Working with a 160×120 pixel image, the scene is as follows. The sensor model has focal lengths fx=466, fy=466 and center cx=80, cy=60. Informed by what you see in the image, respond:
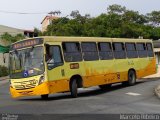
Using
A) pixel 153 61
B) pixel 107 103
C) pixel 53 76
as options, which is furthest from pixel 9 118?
pixel 153 61

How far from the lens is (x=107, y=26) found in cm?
8712

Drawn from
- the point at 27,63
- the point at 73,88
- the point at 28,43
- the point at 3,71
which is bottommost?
the point at 73,88

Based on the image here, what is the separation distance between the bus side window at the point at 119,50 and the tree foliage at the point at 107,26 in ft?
174

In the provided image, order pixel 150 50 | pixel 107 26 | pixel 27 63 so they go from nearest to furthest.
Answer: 1. pixel 27 63
2. pixel 150 50
3. pixel 107 26

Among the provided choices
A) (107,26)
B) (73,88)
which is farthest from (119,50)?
(107,26)

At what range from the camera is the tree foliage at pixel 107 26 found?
8362 centimetres

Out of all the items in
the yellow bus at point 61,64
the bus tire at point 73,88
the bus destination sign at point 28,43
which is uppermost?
the bus destination sign at point 28,43

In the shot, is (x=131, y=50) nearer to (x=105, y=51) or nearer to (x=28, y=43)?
(x=105, y=51)

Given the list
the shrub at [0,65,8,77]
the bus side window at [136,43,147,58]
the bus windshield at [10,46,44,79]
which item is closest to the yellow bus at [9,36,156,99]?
the bus windshield at [10,46,44,79]

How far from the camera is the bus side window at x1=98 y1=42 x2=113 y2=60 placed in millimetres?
23995

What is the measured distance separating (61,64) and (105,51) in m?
4.63

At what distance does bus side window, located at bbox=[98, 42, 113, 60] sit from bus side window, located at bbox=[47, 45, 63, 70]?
13.0 ft

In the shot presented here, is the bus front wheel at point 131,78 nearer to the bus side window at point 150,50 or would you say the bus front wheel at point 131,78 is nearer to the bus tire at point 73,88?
the bus side window at point 150,50

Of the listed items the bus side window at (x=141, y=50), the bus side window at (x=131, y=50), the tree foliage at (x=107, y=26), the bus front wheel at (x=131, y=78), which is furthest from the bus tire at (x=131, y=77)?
the tree foliage at (x=107, y=26)
